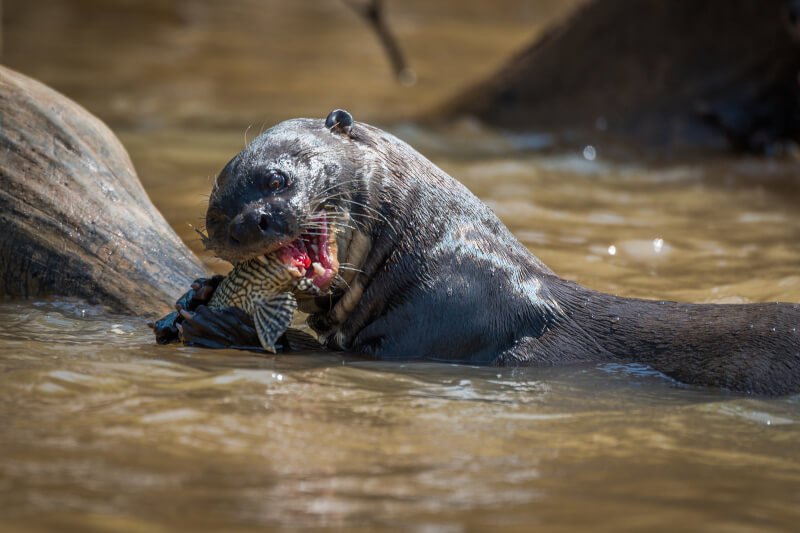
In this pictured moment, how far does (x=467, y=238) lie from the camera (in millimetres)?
3400

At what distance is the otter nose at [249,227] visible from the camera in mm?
3076

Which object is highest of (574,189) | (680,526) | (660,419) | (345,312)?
(574,189)

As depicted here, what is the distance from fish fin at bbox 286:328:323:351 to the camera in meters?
3.48

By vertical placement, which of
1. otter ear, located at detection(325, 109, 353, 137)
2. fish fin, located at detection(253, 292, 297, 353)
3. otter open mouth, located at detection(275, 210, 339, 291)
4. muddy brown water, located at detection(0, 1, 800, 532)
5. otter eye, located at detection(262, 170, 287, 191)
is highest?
otter ear, located at detection(325, 109, 353, 137)

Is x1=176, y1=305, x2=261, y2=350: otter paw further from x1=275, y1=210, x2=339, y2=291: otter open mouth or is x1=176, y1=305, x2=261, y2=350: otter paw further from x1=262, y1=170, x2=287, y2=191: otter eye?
x1=262, y1=170, x2=287, y2=191: otter eye

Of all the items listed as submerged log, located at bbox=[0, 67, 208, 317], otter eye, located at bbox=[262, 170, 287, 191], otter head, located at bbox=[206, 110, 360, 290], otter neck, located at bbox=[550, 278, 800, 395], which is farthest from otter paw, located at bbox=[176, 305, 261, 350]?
otter neck, located at bbox=[550, 278, 800, 395]

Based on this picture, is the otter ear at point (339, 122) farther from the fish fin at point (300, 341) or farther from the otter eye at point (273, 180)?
the fish fin at point (300, 341)

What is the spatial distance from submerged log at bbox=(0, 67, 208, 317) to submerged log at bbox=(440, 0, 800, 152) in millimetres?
4940

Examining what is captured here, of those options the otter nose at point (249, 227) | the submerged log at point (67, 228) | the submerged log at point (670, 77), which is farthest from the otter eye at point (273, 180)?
the submerged log at point (670, 77)

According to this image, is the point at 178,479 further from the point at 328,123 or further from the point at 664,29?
the point at 664,29

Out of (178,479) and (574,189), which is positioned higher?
(574,189)

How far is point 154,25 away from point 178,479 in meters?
13.1

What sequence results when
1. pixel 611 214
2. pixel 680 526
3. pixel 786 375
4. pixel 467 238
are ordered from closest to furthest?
1. pixel 680 526
2. pixel 786 375
3. pixel 467 238
4. pixel 611 214

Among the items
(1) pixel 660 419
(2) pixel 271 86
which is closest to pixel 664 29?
(2) pixel 271 86
